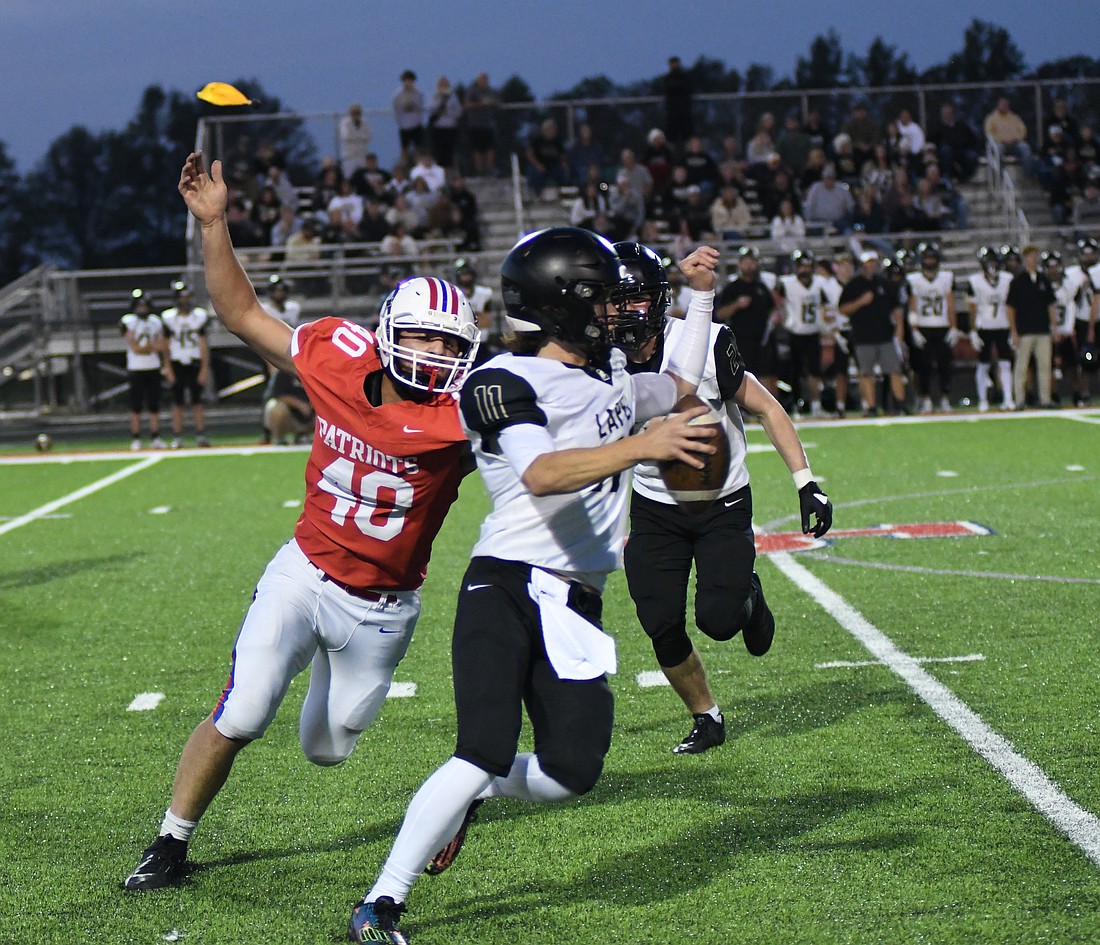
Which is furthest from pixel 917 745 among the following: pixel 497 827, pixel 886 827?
pixel 497 827

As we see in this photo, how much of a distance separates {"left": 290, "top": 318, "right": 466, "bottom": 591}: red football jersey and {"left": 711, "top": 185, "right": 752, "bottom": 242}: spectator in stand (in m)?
18.5

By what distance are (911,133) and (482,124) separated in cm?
685

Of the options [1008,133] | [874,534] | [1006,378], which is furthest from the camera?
[1008,133]

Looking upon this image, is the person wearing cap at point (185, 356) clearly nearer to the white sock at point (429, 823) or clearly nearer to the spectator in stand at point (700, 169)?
the spectator in stand at point (700, 169)

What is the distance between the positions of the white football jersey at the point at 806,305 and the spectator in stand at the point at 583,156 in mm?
6033

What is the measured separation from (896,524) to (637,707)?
456 centimetres

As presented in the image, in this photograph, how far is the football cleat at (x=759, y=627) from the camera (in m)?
5.43

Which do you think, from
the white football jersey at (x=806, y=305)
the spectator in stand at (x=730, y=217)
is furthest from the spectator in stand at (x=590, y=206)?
the white football jersey at (x=806, y=305)

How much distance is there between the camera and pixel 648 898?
3848mm

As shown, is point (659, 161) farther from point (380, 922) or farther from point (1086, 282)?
point (380, 922)

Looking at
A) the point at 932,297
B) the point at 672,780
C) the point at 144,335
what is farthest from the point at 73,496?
the point at 932,297

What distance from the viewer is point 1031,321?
17938mm

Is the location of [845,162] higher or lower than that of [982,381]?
higher

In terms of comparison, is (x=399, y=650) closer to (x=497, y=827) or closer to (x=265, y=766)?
(x=497, y=827)
